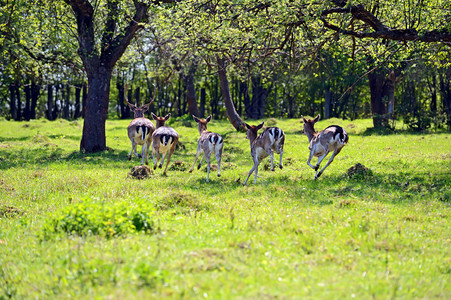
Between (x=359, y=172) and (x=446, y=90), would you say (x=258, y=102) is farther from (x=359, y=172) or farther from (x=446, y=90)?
(x=359, y=172)

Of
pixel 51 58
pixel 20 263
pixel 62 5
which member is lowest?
pixel 20 263

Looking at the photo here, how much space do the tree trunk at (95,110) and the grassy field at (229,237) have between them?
6.49m

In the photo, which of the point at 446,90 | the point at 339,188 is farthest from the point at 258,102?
the point at 339,188

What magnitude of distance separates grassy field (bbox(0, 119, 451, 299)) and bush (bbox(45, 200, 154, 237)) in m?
0.02

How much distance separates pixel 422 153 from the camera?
1906 cm

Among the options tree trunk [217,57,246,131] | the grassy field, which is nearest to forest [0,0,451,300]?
the grassy field

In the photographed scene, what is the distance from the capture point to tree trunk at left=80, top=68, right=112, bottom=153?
20.9 meters

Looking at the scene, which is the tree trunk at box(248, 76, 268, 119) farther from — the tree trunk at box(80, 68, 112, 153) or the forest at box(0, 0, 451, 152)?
the tree trunk at box(80, 68, 112, 153)

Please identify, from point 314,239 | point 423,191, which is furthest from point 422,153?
point 314,239

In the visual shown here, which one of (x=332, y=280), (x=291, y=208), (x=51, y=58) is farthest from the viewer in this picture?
(x=51, y=58)

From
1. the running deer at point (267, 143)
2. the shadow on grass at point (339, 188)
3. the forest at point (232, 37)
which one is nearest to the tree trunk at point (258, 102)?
the forest at point (232, 37)

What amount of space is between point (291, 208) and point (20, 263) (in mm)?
5510

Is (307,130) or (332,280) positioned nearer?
(332,280)

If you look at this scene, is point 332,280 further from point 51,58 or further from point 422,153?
point 51,58
